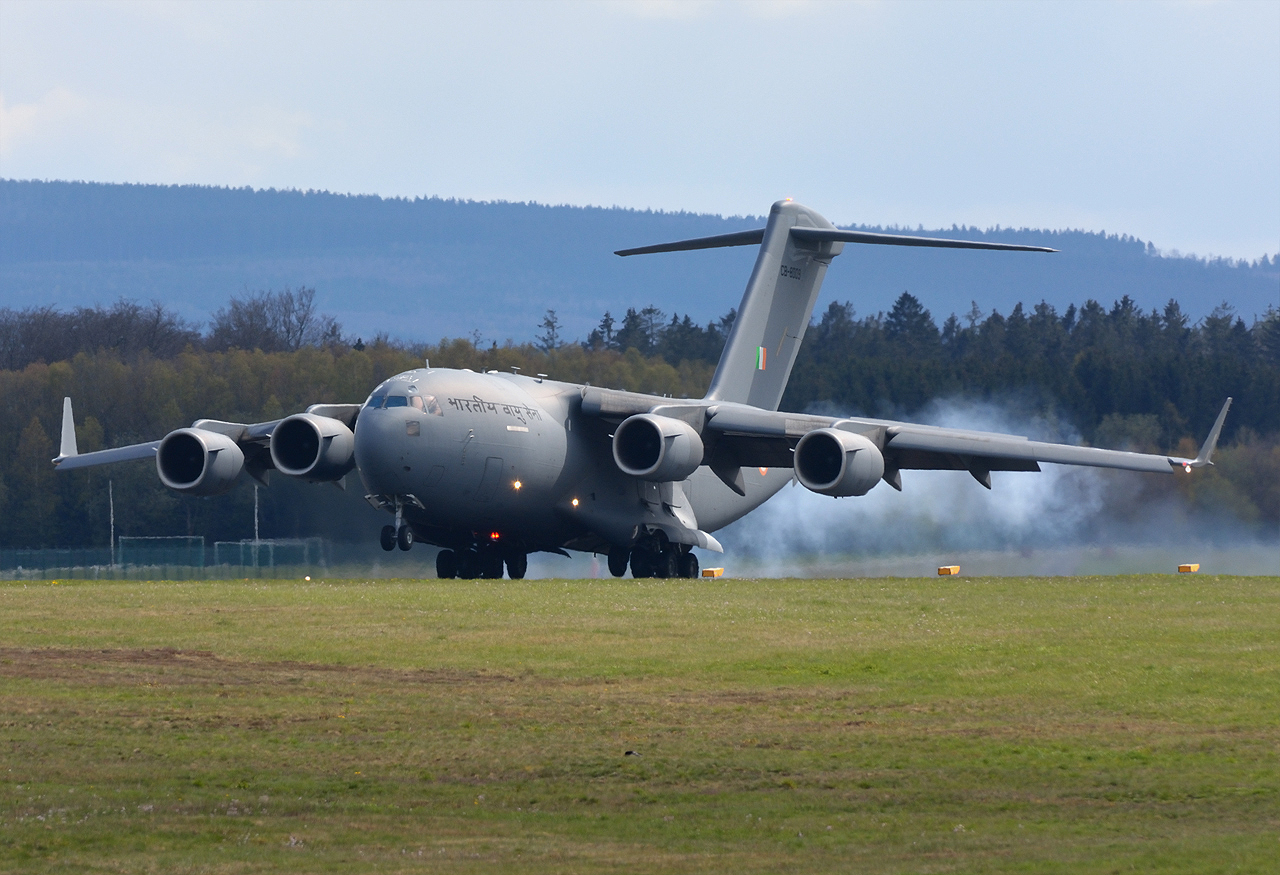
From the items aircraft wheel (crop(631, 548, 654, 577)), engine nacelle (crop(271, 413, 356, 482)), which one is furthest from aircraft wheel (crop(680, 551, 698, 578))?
engine nacelle (crop(271, 413, 356, 482))

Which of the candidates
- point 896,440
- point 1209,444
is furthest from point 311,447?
point 1209,444

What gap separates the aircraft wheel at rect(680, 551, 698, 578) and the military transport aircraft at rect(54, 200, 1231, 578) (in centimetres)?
6

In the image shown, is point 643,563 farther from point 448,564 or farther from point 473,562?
point 448,564

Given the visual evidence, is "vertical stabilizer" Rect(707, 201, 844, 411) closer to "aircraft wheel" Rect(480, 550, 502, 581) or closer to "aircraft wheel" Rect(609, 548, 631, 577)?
"aircraft wheel" Rect(609, 548, 631, 577)

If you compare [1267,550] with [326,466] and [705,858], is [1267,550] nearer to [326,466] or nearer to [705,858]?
[326,466]

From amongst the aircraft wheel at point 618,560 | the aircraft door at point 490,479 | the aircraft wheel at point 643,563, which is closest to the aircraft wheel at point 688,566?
the aircraft wheel at point 643,563

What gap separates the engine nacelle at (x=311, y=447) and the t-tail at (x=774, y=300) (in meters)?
7.61

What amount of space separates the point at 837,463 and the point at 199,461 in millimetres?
11152

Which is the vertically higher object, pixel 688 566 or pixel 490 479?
pixel 490 479

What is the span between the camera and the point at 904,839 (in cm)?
897

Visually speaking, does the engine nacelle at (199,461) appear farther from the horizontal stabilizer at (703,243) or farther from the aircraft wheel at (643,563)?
the horizontal stabilizer at (703,243)

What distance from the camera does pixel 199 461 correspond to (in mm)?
30016

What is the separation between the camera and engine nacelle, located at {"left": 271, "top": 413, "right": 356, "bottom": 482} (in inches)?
1145

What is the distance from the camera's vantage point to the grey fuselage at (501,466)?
88.6 ft
